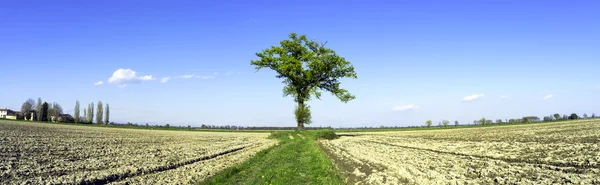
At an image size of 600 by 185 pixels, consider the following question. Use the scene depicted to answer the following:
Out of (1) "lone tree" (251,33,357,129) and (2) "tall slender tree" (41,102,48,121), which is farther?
(2) "tall slender tree" (41,102,48,121)

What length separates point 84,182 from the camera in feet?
40.3

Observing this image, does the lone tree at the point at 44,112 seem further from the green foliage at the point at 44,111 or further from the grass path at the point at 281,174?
the grass path at the point at 281,174

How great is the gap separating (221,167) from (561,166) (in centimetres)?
1461

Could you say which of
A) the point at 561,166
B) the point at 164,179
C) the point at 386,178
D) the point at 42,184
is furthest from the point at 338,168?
the point at 42,184

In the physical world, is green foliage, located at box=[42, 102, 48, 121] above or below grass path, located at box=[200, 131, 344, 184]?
above

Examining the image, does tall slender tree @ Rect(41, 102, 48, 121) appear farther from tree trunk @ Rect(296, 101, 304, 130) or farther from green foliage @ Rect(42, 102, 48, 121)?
tree trunk @ Rect(296, 101, 304, 130)

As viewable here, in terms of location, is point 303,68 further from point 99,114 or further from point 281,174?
point 99,114

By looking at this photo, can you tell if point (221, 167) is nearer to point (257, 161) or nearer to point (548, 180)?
point (257, 161)

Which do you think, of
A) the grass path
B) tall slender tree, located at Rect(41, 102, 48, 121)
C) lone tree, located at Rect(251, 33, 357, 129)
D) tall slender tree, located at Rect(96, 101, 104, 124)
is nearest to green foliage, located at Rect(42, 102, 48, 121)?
tall slender tree, located at Rect(41, 102, 48, 121)

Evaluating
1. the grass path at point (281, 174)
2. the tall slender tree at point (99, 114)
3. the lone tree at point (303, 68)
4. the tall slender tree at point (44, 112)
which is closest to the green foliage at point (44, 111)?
the tall slender tree at point (44, 112)

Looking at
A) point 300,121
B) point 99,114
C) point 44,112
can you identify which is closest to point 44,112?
point 44,112

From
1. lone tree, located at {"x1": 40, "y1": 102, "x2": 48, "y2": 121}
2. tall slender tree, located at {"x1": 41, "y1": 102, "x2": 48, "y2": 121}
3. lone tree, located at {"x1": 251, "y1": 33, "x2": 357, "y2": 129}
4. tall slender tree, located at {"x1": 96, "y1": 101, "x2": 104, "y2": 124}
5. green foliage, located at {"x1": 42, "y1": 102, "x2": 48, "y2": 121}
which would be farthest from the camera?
tall slender tree, located at {"x1": 96, "y1": 101, "x2": 104, "y2": 124}

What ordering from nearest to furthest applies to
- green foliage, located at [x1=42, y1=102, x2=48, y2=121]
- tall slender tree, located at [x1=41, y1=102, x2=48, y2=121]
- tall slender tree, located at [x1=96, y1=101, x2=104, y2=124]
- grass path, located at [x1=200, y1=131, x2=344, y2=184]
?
grass path, located at [x1=200, y1=131, x2=344, y2=184] < tall slender tree, located at [x1=41, y1=102, x2=48, y2=121] < green foliage, located at [x1=42, y1=102, x2=48, y2=121] < tall slender tree, located at [x1=96, y1=101, x2=104, y2=124]

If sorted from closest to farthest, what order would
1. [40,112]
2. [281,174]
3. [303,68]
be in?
1. [281,174]
2. [303,68]
3. [40,112]
